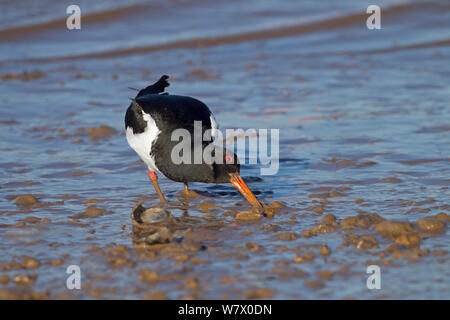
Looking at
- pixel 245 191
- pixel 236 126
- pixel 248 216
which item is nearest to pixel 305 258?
pixel 248 216

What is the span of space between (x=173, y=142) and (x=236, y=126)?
8.70ft

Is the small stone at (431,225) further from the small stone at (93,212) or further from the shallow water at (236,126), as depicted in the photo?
the small stone at (93,212)

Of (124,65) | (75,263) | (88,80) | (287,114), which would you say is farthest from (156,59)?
(75,263)

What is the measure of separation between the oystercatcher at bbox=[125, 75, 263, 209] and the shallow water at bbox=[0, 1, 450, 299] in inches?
11.6

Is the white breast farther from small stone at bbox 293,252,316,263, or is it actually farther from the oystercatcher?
small stone at bbox 293,252,316,263

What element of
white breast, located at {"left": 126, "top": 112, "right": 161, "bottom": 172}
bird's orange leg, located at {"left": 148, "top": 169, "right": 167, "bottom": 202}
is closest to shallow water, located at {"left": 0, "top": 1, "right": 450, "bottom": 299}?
bird's orange leg, located at {"left": 148, "top": 169, "right": 167, "bottom": 202}

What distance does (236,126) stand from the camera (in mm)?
7957

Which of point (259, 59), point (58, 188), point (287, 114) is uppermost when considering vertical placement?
point (259, 59)

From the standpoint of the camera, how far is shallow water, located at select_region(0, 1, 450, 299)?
166 inches

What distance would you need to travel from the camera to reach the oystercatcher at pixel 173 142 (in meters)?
5.30
